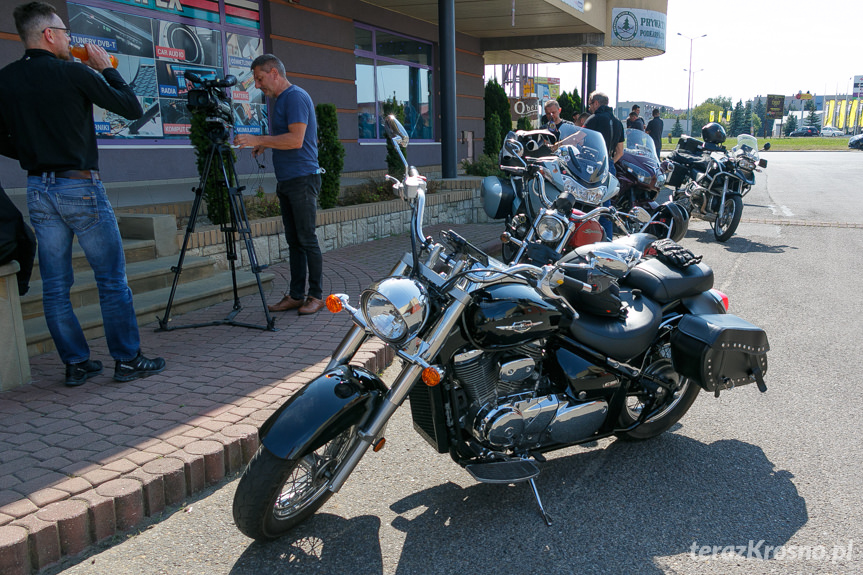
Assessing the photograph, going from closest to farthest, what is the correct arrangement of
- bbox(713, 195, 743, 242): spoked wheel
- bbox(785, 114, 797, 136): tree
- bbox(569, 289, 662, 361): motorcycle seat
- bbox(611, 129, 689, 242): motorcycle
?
bbox(569, 289, 662, 361): motorcycle seat → bbox(611, 129, 689, 242): motorcycle → bbox(713, 195, 743, 242): spoked wheel → bbox(785, 114, 797, 136): tree

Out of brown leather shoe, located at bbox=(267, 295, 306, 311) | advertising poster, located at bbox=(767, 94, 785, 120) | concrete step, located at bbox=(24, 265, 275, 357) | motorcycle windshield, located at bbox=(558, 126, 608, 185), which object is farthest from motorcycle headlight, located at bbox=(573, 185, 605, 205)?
advertising poster, located at bbox=(767, 94, 785, 120)

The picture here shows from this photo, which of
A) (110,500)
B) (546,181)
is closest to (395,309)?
(110,500)

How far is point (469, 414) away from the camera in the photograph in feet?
9.56

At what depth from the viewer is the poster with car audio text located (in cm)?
919

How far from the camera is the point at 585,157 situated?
18.3 ft

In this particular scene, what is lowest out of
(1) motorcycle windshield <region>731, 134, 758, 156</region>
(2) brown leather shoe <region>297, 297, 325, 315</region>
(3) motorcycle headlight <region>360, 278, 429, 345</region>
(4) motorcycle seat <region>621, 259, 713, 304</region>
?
(2) brown leather shoe <region>297, 297, 325, 315</region>

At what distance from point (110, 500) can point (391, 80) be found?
14.4 meters

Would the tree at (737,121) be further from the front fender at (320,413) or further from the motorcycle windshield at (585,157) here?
the front fender at (320,413)

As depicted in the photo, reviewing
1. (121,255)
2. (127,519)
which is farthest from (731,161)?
(127,519)

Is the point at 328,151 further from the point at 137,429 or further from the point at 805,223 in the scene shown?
the point at 805,223

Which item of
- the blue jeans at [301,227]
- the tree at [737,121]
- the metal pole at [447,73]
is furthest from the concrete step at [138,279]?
the tree at [737,121]

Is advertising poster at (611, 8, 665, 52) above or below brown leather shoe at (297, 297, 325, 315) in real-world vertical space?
above

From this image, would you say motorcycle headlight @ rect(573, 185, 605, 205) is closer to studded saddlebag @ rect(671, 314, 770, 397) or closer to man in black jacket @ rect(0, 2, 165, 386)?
studded saddlebag @ rect(671, 314, 770, 397)

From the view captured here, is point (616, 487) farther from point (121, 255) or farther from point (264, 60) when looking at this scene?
point (264, 60)
